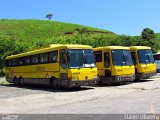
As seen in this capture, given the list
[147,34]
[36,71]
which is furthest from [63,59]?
[147,34]

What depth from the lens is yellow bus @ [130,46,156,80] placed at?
26.6 meters

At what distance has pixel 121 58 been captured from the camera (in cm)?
2473

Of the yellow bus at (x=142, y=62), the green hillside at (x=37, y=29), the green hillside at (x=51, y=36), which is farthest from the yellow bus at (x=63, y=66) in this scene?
the green hillside at (x=37, y=29)

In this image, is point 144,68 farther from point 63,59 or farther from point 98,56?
point 63,59

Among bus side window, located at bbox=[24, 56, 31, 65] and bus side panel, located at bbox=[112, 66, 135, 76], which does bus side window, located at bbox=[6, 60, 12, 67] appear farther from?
bus side panel, located at bbox=[112, 66, 135, 76]

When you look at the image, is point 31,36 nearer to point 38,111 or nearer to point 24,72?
point 24,72

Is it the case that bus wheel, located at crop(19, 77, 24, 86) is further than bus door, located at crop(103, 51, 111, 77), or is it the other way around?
bus wheel, located at crop(19, 77, 24, 86)

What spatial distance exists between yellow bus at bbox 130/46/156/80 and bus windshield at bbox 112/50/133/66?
1.43 metres

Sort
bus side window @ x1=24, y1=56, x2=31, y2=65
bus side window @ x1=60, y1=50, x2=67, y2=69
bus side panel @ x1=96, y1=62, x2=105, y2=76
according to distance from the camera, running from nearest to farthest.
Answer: bus side window @ x1=60, y1=50, x2=67, y2=69, bus side panel @ x1=96, y1=62, x2=105, y2=76, bus side window @ x1=24, y1=56, x2=31, y2=65

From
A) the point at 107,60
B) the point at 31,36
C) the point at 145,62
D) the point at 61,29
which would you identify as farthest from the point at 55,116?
the point at 61,29

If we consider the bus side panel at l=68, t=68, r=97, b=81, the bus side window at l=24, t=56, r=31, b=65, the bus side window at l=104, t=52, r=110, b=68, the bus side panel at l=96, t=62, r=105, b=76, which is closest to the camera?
the bus side panel at l=68, t=68, r=97, b=81

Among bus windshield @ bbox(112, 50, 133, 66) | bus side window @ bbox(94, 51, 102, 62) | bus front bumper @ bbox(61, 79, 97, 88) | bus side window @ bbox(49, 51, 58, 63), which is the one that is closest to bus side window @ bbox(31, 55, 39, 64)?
bus side window @ bbox(49, 51, 58, 63)

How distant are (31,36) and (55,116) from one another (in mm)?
80400

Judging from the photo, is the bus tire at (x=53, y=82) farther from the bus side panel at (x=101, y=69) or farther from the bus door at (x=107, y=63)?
the bus door at (x=107, y=63)
